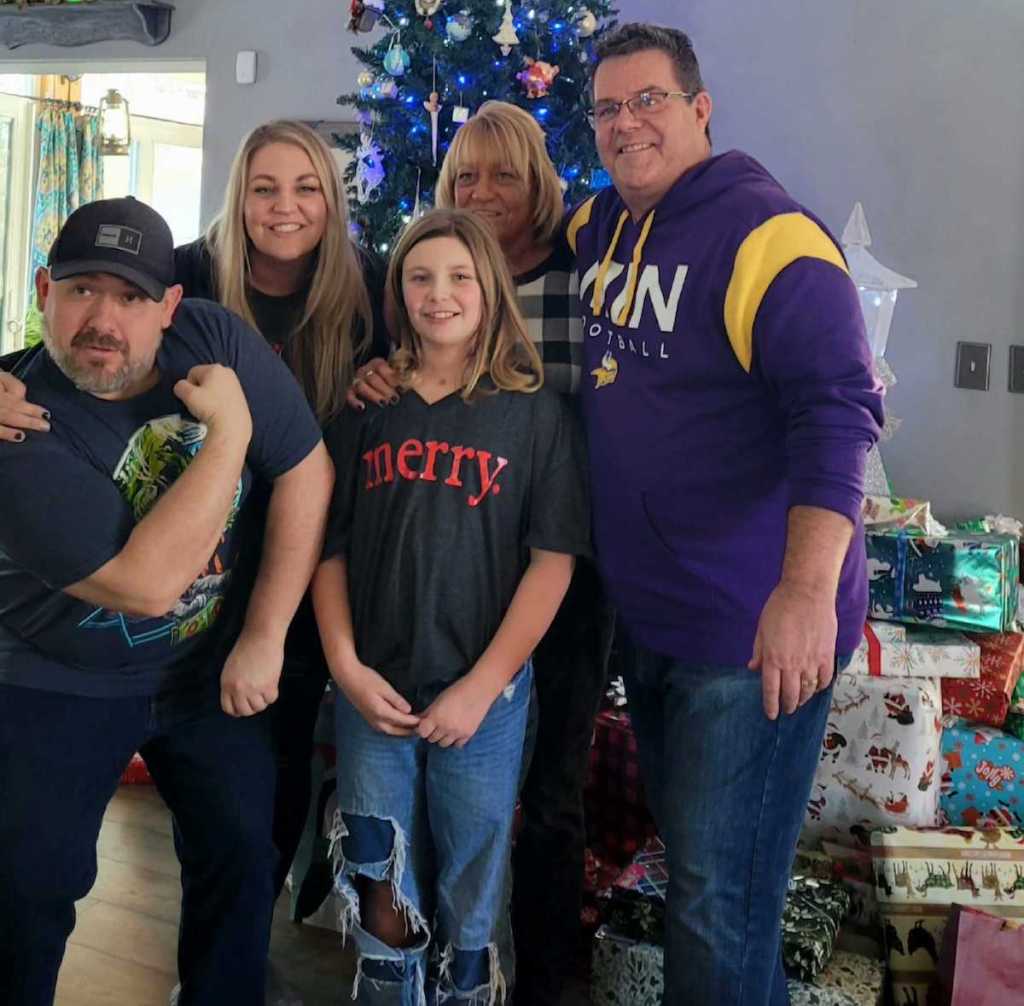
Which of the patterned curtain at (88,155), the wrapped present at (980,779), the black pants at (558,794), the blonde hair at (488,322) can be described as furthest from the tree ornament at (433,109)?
the patterned curtain at (88,155)

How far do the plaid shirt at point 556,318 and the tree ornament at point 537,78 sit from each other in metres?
1.17

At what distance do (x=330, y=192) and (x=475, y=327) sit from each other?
0.39m

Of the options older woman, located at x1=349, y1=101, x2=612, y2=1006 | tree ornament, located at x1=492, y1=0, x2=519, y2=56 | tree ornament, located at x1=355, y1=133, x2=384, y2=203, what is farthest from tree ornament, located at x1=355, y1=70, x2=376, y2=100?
older woman, located at x1=349, y1=101, x2=612, y2=1006

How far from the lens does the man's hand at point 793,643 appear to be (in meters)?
1.29

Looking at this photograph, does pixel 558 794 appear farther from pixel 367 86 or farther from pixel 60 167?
pixel 60 167

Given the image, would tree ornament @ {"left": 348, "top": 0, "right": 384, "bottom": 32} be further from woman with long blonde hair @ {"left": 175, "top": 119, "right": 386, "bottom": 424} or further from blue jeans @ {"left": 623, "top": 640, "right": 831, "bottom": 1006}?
blue jeans @ {"left": 623, "top": 640, "right": 831, "bottom": 1006}

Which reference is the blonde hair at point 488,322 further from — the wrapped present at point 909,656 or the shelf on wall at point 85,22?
the shelf on wall at point 85,22

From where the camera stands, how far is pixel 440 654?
5.27 feet

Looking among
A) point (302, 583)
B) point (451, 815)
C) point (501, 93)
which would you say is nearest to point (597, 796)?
point (451, 815)

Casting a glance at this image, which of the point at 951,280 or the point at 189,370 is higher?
the point at 951,280

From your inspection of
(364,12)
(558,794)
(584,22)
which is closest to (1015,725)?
(558,794)

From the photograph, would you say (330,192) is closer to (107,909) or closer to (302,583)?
(302,583)

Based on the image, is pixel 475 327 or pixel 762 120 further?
pixel 762 120

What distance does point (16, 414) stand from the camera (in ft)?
4.66
